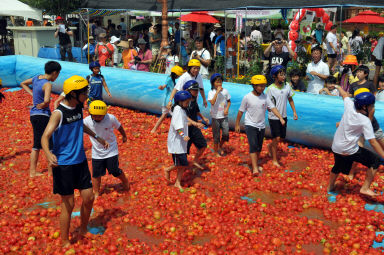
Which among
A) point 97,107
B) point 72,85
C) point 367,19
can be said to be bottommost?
point 97,107

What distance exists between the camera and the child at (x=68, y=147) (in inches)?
196

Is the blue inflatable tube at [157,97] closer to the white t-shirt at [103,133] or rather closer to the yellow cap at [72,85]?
the white t-shirt at [103,133]

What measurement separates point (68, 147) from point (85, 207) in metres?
0.90

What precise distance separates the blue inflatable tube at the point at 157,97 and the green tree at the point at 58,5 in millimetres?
8393

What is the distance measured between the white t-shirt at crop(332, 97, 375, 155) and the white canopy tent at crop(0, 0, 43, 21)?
2029 cm

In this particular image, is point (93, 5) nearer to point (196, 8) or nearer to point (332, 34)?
point (196, 8)

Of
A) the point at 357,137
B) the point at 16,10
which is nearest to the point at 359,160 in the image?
the point at 357,137

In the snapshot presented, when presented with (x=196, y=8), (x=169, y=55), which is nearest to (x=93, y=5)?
(x=196, y=8)

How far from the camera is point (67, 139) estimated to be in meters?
5.08

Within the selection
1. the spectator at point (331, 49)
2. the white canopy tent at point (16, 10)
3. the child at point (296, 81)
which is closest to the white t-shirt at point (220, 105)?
the child at point (296, 81)

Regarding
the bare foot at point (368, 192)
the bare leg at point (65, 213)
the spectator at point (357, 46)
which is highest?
the spectator at point (357, 46)

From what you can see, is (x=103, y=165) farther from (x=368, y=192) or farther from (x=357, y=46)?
(x=357, y=46)

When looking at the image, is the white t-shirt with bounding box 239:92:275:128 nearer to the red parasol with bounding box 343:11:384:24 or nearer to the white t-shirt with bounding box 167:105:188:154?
the white t-shirt with bounding box 167:105:188:154

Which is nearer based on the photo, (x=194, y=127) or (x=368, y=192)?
(x=368, y=192)
